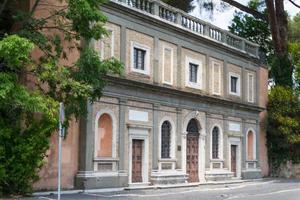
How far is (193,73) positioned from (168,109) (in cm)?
358

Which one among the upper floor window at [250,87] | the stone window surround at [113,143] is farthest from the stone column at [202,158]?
the stone window surround at [113,143]

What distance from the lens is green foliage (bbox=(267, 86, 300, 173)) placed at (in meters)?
36.9

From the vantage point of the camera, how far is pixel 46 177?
21.5m

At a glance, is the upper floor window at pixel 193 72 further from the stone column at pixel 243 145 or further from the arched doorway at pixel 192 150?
the stone column at pixel 243 145

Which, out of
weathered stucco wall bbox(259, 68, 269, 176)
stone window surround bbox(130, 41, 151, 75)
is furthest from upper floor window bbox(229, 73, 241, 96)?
stone window surround bbox(130, 41, 151, 75)

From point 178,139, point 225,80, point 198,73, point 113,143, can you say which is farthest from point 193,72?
point 113,143

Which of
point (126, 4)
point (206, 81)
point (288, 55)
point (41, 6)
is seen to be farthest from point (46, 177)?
point (288, 55)

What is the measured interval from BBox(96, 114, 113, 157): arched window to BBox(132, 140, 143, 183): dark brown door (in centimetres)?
177

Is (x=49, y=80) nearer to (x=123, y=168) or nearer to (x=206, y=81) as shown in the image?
(x=123, y=168)

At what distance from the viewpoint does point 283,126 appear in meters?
37.0

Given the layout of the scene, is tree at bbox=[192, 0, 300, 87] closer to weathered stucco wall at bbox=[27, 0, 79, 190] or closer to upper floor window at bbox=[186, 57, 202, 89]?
upper floor window at bbox=[186, 57, 202, 89]

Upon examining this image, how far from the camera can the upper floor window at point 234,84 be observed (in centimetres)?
3469

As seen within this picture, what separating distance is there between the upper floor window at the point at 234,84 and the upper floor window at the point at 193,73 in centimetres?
383

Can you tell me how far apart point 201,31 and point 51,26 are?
12.9 m
